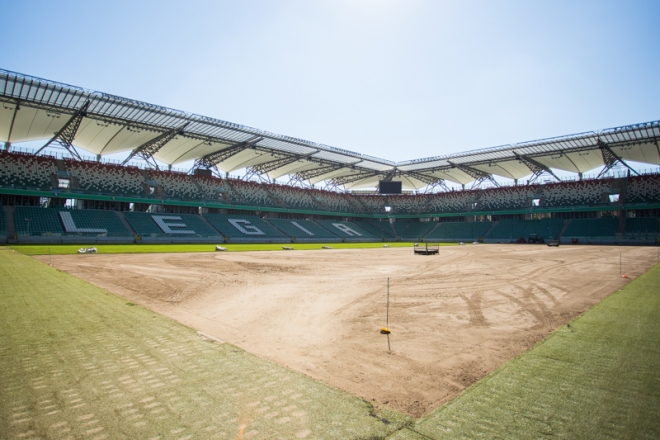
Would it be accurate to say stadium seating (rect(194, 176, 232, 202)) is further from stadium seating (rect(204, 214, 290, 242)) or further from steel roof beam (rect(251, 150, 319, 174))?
steel roof beam (rect(251, 150, 319, 174))

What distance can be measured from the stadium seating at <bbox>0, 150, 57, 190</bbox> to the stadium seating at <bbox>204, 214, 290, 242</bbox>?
21.1 meters

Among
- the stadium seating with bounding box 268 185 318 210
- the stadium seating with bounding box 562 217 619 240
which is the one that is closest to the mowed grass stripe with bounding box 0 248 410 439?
the stadium seating with bounding box 268 185 318 210

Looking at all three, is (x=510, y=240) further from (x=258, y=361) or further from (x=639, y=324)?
(x=258, y=361)

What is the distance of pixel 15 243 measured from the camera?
3494 cm

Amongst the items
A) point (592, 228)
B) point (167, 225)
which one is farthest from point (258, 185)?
point (592, 228)

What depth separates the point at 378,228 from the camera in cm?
7969

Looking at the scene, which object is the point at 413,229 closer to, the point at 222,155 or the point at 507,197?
the point at 507,197

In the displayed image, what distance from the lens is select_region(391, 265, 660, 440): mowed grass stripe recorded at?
341 centimetres

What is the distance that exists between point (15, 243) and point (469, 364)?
151 feet

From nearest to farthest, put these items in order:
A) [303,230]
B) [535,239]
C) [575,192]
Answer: [535,239] < [303,230] < [575,192]

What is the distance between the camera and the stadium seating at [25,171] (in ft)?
135

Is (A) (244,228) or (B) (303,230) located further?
(B) (303,230)

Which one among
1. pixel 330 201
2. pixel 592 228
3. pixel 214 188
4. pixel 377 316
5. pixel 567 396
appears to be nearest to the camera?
pixel 567 396

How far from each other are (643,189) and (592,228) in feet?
35.2
